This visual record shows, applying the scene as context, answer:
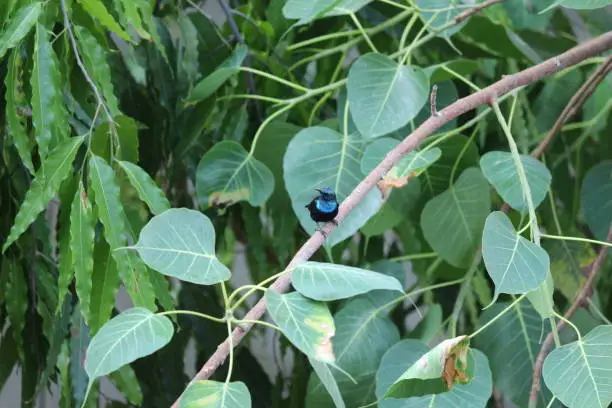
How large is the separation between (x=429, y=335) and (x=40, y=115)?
0.47m

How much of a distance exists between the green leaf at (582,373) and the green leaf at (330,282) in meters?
0.17

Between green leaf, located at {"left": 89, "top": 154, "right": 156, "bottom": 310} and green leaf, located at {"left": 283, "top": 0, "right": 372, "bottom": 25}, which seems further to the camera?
green leaf, located at {"left": 283, "top": 0, "right": 372, "bottom": 25}

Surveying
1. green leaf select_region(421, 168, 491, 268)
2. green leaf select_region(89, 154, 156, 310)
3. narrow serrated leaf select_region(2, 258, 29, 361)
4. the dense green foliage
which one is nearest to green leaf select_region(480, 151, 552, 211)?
the dense green foliage

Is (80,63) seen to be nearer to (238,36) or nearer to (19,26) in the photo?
(19,26)

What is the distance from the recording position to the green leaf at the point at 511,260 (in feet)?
2.37

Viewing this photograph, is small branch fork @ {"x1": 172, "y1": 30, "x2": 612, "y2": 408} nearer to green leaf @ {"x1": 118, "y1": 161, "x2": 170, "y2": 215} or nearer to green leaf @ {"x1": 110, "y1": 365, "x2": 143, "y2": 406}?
green leaf @ {"x1": 118, "y1": 161, "x2": 170, "y2": 215}

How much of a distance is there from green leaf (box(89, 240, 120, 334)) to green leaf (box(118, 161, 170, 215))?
0.06m

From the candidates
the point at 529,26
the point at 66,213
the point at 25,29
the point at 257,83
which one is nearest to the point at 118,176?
the point at 66,213

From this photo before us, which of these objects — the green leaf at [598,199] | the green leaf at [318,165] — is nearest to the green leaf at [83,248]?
the green leaf at [318,165]

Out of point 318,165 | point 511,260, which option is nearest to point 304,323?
point 511,260

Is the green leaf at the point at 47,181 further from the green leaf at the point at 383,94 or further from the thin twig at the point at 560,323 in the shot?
the thin twig at the point at 560,323

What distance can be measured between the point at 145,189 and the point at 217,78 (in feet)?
0.82

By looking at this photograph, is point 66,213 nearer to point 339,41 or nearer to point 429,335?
point 429,335

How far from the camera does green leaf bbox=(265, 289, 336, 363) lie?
635 millimetres
